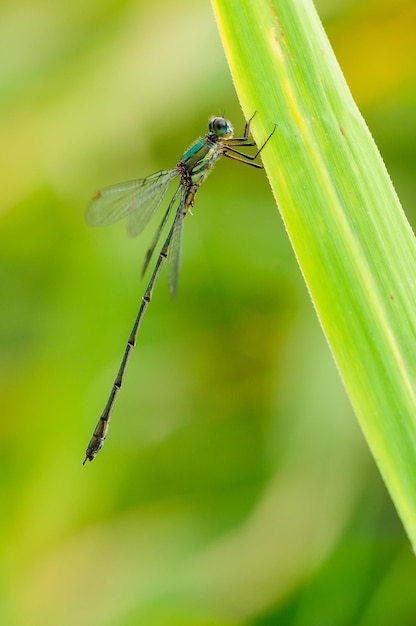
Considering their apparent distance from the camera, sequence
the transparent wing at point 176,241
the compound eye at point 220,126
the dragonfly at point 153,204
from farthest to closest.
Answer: the transparent wing at point 176,241
the dragonfly at point 153,204
the compound eye at point 220,126

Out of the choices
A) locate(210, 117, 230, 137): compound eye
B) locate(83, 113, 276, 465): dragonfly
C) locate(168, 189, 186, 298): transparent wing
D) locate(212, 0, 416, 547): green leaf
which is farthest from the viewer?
locate(168, 189, 186, 298): transparent wing

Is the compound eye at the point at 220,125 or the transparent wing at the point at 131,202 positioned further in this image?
the transparent wing at the point at 131,202

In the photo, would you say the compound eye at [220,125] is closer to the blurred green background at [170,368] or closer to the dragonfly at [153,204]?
the dragonfly at [153,204]

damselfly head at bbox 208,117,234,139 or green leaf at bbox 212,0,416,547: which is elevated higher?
damselfly head at bbox 208,117,234,139

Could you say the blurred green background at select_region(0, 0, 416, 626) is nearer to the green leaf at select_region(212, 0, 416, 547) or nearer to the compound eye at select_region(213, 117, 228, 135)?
the compound eye at select_region(213, 117, 228, 135)

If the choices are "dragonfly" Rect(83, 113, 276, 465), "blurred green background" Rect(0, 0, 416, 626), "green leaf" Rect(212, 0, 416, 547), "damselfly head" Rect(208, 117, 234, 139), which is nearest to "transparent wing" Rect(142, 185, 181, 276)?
"dragonfly" Rect(83, 113, 276, 465)

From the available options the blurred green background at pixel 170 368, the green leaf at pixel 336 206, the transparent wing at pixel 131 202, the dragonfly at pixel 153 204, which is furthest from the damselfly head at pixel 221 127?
the green leaf at pixel 336 206
